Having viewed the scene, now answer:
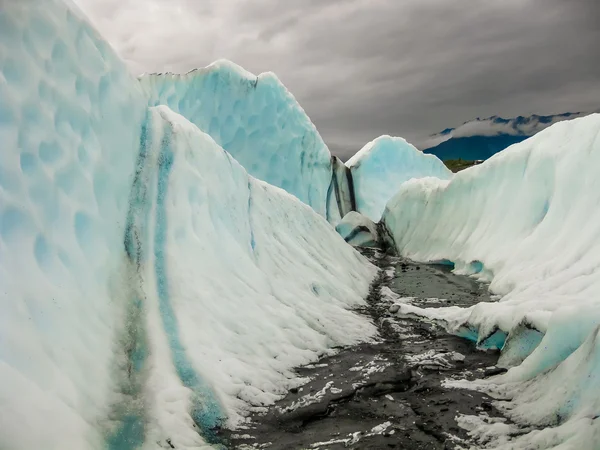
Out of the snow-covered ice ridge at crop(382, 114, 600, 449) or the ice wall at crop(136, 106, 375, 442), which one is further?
the ice wall at crop(136, 106, 375, 442)

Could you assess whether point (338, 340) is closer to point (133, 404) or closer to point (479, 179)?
point (133, 404)

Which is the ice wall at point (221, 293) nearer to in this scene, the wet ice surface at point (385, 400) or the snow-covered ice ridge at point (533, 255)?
the wet ice surface at point (385, 400)

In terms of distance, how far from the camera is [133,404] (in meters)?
4.68

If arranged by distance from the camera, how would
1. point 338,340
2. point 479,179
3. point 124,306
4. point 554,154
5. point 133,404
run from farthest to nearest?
point 479,179 → point 554,154 → point 338,340 → point 124,306 → point 133,404

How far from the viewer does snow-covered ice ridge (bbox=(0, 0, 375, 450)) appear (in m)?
4.35

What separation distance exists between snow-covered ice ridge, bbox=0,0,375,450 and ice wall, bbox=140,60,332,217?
11.9 meters

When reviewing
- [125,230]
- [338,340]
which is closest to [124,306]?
[125,230]

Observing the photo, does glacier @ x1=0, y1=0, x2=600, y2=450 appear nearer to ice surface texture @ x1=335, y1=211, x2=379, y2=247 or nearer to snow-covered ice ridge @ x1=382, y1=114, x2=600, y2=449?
snow-covered ice ridge @ x1=382, y1=114, x2=600, y2=449

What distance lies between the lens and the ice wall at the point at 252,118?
1977 centimetres

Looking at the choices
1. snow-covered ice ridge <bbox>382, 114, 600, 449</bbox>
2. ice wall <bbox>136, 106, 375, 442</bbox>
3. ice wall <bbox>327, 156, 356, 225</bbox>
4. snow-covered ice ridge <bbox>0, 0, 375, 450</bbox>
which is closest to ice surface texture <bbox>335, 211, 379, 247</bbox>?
snow-covered ice ridge <bbox>382, 114, 600, 449</bbox>

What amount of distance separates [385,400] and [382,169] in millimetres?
21909

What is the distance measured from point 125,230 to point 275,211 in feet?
15.3

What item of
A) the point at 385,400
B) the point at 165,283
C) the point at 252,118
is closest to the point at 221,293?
the point at 165,283

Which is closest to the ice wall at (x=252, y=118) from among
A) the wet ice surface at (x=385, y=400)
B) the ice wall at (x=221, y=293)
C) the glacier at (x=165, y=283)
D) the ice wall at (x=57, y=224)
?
the glacier at (x=165, y=283)
